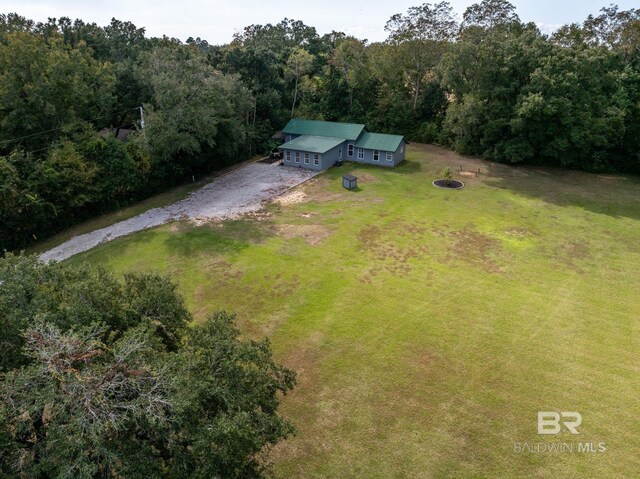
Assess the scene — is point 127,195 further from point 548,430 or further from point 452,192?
point 548,430

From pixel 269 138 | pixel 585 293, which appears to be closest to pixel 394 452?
pixel 585 293


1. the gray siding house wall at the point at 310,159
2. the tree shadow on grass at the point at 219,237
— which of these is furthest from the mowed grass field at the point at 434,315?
the gray siding house wall at the point at 310,159

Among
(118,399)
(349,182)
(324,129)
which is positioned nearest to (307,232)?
(349,182)

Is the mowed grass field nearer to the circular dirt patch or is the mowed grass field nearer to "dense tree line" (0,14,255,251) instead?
the circular dirt patch

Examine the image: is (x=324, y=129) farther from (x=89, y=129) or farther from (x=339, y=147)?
(x=89, y=129)

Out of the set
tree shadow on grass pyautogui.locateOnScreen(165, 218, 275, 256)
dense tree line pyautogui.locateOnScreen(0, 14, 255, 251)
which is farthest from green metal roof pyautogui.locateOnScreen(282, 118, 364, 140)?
tree shadow on grass pyautogui.locateOnScreen(165, 218, 275, 256)
